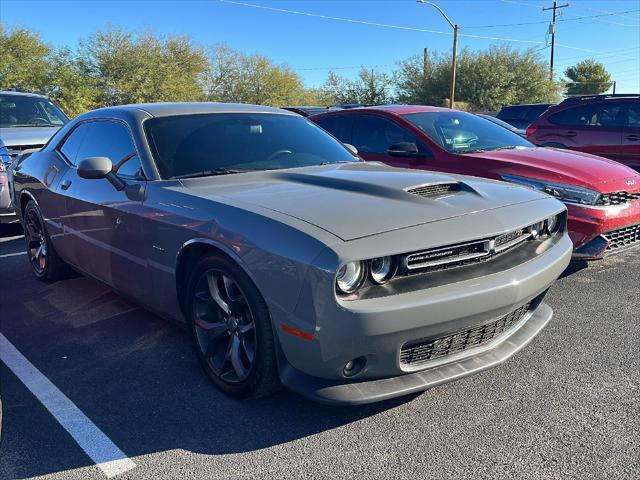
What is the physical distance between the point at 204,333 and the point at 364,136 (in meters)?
3.82

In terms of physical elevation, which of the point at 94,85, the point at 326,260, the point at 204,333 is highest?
the point at 94,85

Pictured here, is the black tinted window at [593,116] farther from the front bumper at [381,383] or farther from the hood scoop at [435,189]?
the front bumper at [381,383]

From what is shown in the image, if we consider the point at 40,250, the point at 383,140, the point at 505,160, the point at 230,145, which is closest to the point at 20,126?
the point at 40,250

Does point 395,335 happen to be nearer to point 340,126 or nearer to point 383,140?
point 383,140

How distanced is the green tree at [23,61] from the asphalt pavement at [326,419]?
2768 centimetres

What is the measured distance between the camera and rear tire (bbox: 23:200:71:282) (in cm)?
480

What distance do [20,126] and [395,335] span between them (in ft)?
26.3

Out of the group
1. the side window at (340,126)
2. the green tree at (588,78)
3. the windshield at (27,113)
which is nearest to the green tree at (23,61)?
the windshield at (27,113)

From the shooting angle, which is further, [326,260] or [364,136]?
[364,136]

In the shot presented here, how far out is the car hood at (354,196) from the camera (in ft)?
8.37

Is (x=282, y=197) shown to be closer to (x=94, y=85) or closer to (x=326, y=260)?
(x=326, y=260)

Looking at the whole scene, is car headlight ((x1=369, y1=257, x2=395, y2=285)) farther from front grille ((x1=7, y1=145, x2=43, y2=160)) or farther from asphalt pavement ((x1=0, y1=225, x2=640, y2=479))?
front grille ((x1=7, y1=145, x2=43, y2=160))

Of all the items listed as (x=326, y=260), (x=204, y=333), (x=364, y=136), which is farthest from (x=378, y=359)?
(x=364, y=136)

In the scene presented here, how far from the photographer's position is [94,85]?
30406 millimetres
